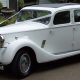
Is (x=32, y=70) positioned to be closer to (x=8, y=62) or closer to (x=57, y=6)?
(x=8, y=62)

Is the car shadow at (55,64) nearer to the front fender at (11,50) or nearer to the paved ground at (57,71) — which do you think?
the paved ground at (57,71)

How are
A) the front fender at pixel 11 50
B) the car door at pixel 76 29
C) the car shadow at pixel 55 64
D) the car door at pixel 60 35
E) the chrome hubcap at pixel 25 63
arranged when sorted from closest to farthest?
the front fender at pixel 11 50 < the chrome hubcap at pixel 25 63 < the car door at pixel 60 35 < the car shadow at pixel 55 64 < the car door at pixel 76 29

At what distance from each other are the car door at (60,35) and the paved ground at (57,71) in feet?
1.36

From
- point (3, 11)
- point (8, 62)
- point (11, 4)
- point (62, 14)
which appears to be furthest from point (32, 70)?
point (11, 4)

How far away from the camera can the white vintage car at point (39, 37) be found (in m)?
6.96

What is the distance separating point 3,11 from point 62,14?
9852 mm

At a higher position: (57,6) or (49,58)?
(57,6)

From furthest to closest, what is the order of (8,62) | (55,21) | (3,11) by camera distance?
(3,11)
(55,21)
(8,62)

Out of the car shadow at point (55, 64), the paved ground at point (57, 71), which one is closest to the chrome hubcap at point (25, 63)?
the paved ground at point (57, 71)

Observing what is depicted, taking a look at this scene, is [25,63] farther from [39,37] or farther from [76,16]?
[76,16]

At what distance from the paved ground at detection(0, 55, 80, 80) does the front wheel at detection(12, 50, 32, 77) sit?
165 mm

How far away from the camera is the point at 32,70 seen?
25.2 ft

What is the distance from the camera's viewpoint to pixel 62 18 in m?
8.20

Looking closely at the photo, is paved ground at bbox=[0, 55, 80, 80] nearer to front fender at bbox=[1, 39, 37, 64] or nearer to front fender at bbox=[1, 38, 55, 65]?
front fender at bbox=[1, 38, 55, 65]
